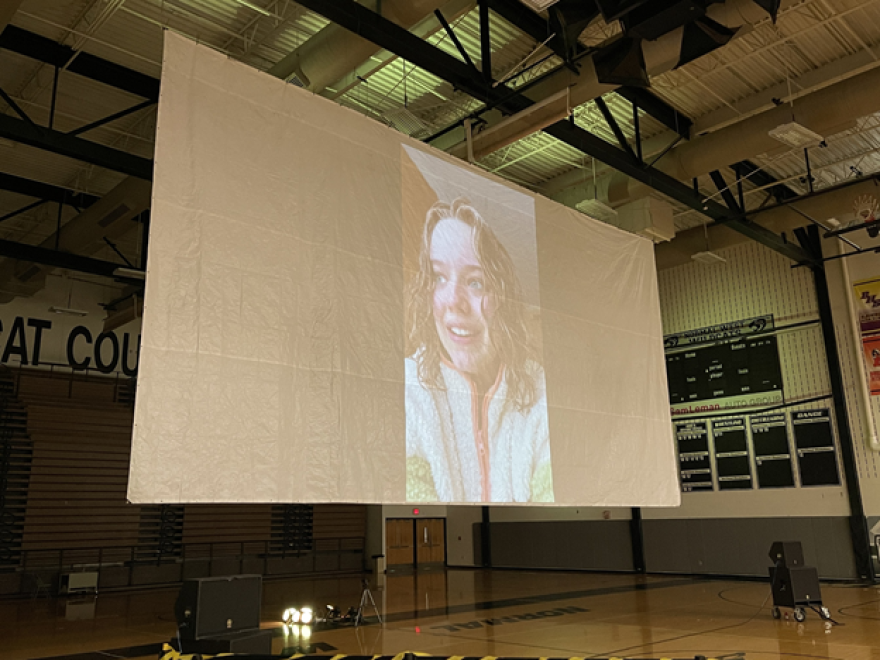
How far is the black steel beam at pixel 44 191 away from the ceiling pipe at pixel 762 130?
8.53 metres

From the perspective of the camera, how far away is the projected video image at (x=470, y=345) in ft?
20.6

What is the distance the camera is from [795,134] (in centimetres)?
801

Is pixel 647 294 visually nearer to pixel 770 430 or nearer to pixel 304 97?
pixel 304 97

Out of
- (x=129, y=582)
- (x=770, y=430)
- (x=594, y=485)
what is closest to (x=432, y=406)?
(x=594, y=485)

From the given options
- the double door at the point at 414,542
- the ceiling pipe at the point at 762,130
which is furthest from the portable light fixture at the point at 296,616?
the double door at the point at 414,542

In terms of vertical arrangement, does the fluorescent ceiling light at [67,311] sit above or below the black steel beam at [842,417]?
above

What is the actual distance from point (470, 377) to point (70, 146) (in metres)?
5.33

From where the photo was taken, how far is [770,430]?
1386cm

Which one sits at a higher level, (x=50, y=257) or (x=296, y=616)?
(x=50, y=257)

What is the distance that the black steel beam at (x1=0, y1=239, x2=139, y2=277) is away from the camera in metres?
11.1

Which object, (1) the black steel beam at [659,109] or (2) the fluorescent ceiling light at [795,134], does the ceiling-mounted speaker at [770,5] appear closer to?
(2) the fluorescent ceiling light at [795,134]

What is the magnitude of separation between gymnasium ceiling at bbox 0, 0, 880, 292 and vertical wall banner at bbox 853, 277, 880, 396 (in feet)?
7.77

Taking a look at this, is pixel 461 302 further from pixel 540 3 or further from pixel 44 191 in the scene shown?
pixel 44 191

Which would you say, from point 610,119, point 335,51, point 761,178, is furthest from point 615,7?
point 761,178
